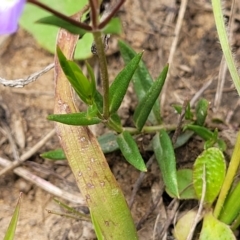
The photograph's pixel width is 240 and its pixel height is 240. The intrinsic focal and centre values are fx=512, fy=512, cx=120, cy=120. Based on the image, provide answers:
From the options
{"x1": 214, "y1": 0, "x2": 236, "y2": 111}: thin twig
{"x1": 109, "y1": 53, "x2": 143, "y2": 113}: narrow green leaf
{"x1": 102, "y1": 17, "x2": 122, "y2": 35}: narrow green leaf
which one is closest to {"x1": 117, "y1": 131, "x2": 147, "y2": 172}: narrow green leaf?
{"x1": 109, "y1": 53, "x2": 143, "y2": 113}: narrow green leaf

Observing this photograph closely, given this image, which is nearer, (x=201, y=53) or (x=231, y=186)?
(x=231, y=186)

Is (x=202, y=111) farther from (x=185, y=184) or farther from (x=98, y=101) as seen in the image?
(x=98, y=101)

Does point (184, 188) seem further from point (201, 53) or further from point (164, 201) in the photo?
point (201, 53)

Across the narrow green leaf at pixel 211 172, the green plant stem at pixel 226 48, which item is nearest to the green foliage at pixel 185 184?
the narrow green leaf at pixel 211 172

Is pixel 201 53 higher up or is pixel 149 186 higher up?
pixel 201 53

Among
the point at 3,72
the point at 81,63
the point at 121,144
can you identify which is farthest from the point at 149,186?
the point at 3,72

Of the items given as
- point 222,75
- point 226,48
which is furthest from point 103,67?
point 222,75

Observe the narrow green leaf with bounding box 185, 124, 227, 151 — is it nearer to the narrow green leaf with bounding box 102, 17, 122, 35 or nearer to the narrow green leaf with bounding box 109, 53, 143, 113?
the narrow green leaf with bounding box 109, 53, 143, 113
